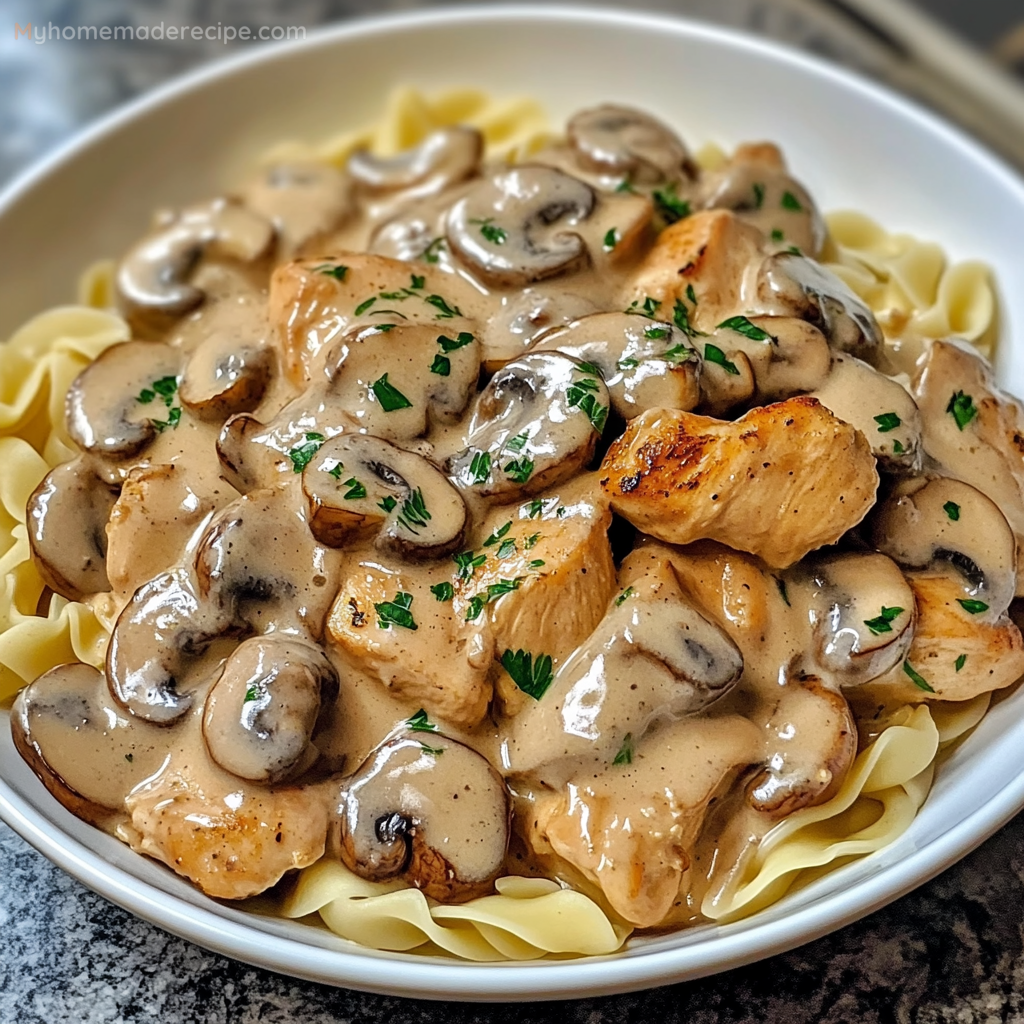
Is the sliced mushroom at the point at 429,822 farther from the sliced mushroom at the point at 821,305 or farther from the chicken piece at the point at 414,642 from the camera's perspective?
the sliced mushroom at the point at 821,305

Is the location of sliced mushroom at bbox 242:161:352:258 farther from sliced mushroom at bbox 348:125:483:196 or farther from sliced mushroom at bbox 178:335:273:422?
sliced mushroom at bbox 178:335:273:422

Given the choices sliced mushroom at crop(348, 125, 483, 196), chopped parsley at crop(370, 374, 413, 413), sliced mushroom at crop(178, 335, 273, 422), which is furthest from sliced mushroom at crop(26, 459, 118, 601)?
sliced mushroom at crop(348, 125, 483, 196)

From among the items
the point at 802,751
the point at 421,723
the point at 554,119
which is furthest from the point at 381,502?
the point at 554,119

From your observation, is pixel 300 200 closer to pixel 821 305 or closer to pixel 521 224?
pixel 521 224

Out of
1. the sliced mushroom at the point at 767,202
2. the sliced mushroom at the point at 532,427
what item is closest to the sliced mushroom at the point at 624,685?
the sliced mushroom at the point at 532,427

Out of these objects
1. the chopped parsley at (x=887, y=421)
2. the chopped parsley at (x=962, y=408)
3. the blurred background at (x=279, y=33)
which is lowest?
the blurred background at (x=279, y=33)

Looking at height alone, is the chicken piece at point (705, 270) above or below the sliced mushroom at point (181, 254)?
above
